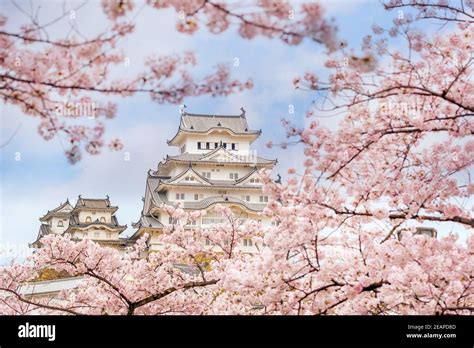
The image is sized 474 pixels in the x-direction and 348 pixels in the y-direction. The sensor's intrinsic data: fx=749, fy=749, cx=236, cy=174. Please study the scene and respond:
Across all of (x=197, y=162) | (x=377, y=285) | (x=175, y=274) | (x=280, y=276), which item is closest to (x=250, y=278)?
(x=280, y=276)

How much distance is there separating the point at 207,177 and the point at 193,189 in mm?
162

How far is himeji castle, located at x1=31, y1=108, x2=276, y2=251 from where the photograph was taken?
18.0ft

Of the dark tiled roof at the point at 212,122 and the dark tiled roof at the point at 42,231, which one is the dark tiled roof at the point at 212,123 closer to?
the dark tiled roof at the point at 212,122

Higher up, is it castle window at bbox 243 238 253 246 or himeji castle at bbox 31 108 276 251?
himeji castle at bbox 31 108 276 251

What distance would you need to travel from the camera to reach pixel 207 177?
20.8ft

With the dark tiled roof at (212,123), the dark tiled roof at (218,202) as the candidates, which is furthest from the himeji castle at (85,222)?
the dark tiled roof at (212,123)

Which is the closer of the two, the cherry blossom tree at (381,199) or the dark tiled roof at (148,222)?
the cherry blossom tree at (381,199)

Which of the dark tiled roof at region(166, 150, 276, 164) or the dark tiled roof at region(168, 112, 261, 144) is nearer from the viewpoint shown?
the dark tiled roof at region(168, 112, 261, 144)

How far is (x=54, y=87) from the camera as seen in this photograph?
3.24 m

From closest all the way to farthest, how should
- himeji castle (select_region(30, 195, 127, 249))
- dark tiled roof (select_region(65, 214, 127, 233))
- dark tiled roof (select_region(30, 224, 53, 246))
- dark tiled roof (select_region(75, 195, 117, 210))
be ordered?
dark tiled roof (select_region(30, 224, 53, 246)), himeji castle (select_region(30, 195, 127, 249)), dark tiled roof (select_region(75, 195, 117, 210)), dark tiled roof (select_region(65, 214, 127, 233))

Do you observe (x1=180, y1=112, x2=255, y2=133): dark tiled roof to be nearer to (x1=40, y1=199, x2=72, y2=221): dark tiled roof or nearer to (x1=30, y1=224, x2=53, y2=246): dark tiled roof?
(x1=40, y1=199, x2=72, y2=221): dark tiled roof

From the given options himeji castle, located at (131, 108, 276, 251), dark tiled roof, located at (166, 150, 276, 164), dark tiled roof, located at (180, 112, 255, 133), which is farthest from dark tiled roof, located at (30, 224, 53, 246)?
dark tiled roof, located at (180, 112, 255, 133)

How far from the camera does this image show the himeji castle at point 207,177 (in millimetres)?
5617

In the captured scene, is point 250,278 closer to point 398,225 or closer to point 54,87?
point 398,225
